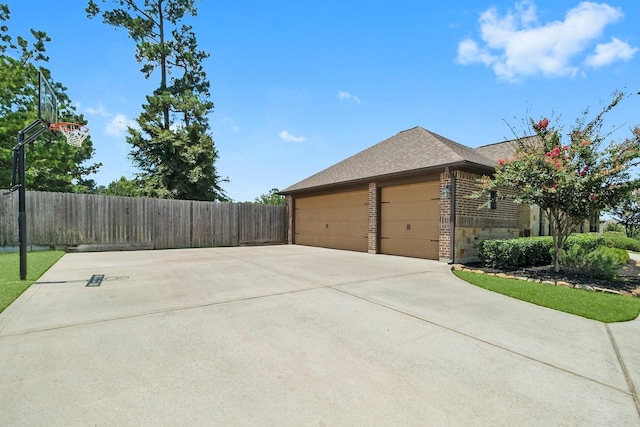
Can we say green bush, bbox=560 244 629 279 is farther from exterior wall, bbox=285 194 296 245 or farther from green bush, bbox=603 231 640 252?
exterior wall, bbox=285 194 296 245

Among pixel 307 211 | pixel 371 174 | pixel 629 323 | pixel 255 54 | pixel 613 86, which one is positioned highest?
pixel 255 54

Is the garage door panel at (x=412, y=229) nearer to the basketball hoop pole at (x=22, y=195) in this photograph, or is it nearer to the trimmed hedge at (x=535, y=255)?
the trimmed hedge at (x=535, y=255)

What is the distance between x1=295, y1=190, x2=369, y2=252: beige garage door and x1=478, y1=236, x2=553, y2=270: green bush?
15.1 ft

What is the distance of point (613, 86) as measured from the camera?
673cm

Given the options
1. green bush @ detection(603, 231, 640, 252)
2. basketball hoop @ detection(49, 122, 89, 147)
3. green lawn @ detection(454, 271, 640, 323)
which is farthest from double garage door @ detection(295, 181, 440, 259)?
green bush @ detection(603, 231, 640, 252)

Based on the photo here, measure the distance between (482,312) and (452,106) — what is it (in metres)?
8.36

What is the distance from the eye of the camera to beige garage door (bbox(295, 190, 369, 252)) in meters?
12.4

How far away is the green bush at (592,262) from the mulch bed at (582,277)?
0.16 metres

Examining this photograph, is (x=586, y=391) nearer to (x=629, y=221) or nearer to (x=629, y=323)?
(x=629, y=323)

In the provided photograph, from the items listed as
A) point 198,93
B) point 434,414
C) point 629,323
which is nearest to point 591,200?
point 629,323

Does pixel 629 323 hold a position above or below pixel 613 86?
below

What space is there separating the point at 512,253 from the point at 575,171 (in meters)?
2.49

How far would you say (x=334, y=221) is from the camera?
1390 centimetres

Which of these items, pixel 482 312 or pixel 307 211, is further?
pixel 307 211
